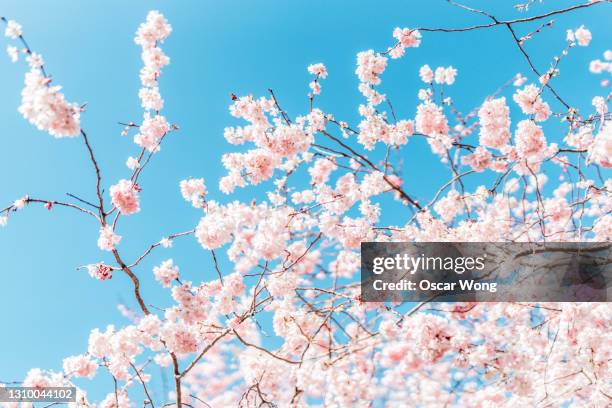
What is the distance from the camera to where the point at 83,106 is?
3381 mm

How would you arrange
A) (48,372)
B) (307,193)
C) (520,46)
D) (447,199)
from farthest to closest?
(307,193) < (447,199) < (48,372) < (520,46)

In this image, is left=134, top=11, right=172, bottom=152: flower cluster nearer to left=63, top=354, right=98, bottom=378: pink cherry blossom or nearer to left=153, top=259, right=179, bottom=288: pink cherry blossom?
left=153, top=259, right=179, bottom=288: pink cherry blossom

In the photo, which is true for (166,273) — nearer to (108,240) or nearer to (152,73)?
(108,240)

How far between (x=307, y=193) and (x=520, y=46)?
313cm

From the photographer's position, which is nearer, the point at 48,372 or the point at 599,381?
A: the point at 599,381

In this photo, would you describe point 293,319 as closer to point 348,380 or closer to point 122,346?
point 348,380

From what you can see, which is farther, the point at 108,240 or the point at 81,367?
the point at 81,367

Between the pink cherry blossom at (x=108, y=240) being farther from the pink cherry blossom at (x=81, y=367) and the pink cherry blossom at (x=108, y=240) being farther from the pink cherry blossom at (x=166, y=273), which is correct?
the pink cherry blossom at (x=81, y=367)

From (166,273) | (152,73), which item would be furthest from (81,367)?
(152,73)

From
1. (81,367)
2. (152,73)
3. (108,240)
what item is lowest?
(81,367)

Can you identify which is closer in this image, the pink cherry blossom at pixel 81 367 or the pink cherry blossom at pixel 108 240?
the pink cherry blossom at pixel 108 240

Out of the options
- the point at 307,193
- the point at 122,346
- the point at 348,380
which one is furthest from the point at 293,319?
the point at 307,193

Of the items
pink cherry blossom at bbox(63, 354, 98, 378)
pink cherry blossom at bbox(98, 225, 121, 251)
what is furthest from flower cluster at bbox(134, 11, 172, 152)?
pink cherry blossom at bbox(63, 354, 98, 378)

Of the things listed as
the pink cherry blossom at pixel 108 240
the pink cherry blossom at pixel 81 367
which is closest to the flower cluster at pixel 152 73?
the pink cherry blossom at pixel 108 240
